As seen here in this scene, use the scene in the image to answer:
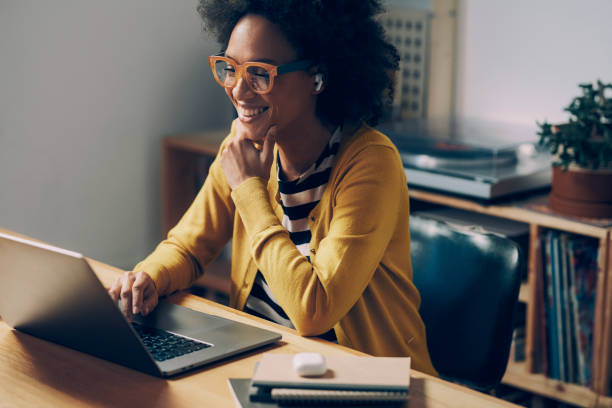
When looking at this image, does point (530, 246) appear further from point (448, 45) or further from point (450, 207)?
point (448, 45)

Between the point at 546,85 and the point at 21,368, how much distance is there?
1.96 meters

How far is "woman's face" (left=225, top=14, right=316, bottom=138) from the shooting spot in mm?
1323

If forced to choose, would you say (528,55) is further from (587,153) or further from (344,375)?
(344,375)

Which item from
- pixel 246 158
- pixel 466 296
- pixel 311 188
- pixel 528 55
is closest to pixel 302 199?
pixel 311 188

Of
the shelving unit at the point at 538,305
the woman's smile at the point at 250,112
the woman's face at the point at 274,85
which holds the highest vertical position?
the woman's face at the point at 274,85

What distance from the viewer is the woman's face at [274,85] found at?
1.32 metres

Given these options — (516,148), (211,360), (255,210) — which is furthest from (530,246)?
(211,360)

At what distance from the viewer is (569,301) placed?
80.7 inches

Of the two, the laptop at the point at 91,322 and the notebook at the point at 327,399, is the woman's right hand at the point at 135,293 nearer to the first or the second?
the laptop at the point at 91,322

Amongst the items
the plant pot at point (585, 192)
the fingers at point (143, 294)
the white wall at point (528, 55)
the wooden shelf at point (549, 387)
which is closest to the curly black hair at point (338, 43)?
the fingers at point (143, 294)

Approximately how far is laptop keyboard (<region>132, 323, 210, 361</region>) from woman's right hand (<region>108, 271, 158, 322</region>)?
0.08 meters

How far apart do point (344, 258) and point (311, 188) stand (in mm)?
213

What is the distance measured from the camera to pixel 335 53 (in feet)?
4.49

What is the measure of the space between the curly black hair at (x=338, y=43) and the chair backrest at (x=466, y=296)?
0.82 feet
